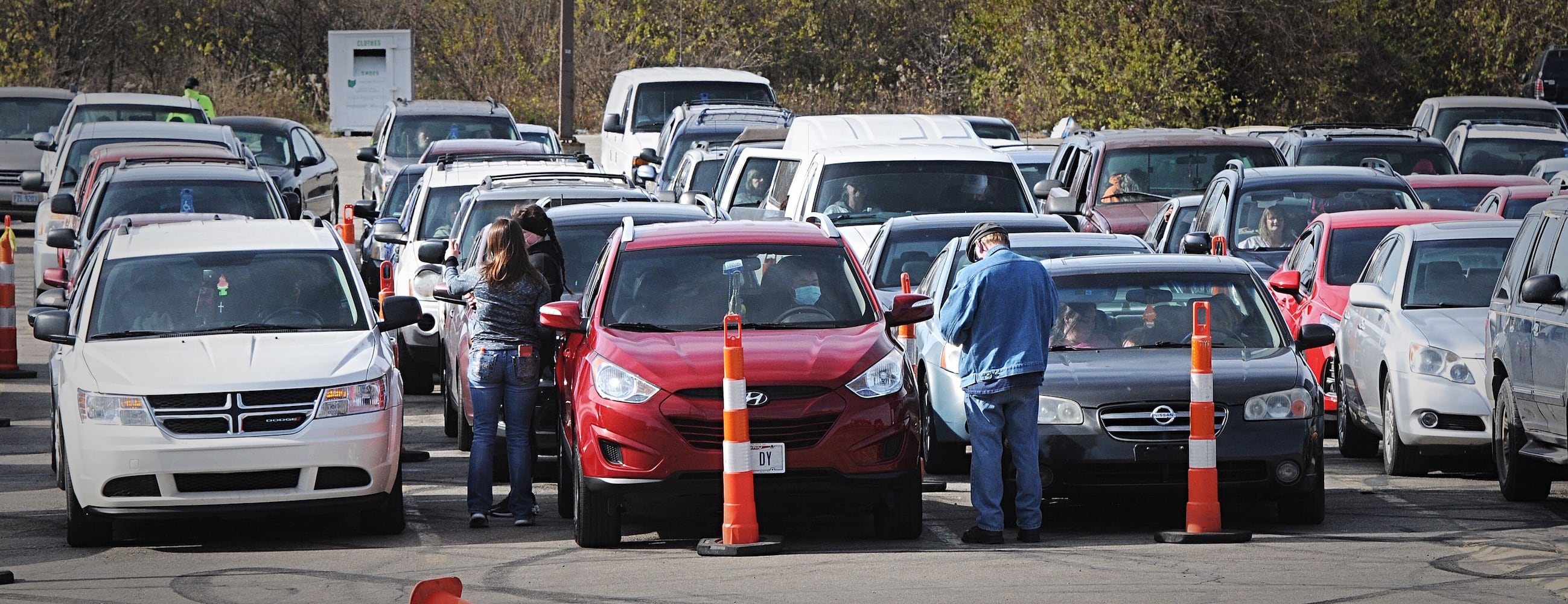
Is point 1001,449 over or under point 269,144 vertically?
under

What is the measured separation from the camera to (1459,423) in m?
11.8

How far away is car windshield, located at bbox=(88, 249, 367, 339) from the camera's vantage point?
10852 mm

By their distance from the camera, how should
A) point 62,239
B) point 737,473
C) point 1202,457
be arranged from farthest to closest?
1. point 62,239
2. point 1202,457
3. point 737,473

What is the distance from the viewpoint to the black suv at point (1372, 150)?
2200cm

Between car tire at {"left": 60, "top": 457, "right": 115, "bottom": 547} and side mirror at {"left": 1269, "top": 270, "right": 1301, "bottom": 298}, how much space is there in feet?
26.0

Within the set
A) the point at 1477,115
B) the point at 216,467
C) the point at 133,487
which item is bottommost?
the point at 133,487

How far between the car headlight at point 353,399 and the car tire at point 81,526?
4.02 ft

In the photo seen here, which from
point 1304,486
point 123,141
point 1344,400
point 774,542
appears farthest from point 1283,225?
point 123,141

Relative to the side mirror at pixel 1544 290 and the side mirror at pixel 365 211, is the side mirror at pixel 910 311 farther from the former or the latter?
the side mirror at pixel 365 211

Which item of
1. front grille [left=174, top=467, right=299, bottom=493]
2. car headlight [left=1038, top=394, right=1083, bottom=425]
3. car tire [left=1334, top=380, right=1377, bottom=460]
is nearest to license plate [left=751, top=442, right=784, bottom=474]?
car headlight [left=1038, top=394, right=1083, bottom=425]

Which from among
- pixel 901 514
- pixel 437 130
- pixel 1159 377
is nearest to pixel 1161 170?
pixel 437 130

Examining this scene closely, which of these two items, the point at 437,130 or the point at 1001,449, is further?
the point at 437,130

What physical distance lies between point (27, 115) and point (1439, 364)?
2518 centimetres

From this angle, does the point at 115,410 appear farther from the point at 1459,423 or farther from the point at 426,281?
the point at 1459,423
